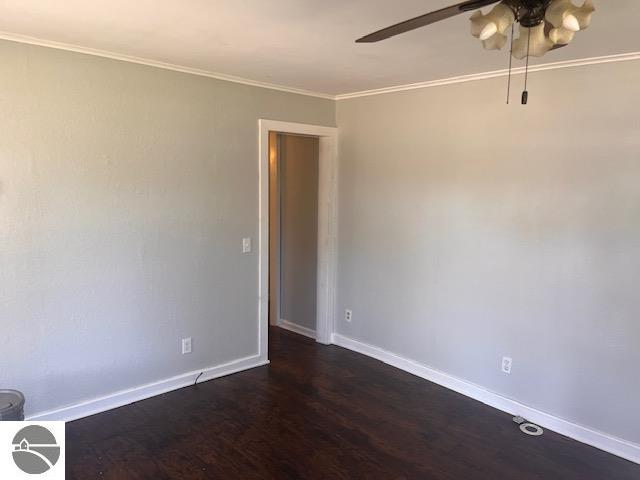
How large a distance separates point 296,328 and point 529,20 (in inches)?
159

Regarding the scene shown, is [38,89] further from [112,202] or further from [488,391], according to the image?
[488,391]

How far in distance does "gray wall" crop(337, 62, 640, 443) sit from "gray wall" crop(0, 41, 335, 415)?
108cm

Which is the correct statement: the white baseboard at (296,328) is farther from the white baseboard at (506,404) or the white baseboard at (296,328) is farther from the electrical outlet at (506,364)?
the electrical outlet at (506,364)

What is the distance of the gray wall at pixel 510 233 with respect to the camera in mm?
2816

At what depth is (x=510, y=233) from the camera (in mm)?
3287

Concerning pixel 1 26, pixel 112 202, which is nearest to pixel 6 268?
pixel 112 202

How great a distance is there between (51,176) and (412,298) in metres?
2.80

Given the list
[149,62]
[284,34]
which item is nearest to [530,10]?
[284,34]

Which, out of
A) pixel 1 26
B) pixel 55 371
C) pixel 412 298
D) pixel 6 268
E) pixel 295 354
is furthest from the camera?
pixel 295 354

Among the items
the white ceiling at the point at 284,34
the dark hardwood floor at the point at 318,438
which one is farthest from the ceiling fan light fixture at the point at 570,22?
the dark hardwood floor at the point at 318,438

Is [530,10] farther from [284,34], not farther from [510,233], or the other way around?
[510,233]

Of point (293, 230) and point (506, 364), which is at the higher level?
point (293, 230)

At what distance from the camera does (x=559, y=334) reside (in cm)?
308

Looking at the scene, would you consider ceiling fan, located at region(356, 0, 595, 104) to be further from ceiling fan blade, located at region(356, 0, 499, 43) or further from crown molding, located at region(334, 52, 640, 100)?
crown molding, located at region(334, 52, 640, 100)
